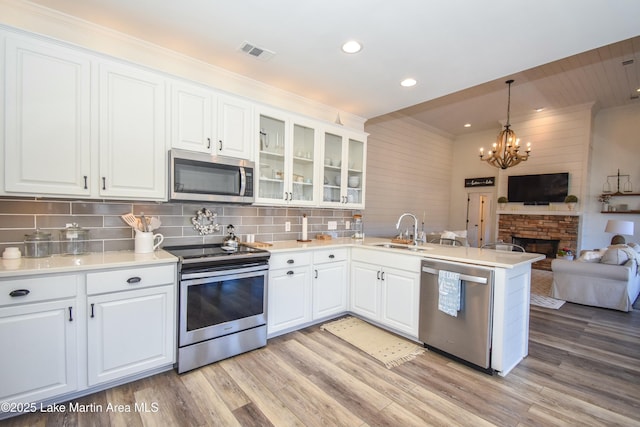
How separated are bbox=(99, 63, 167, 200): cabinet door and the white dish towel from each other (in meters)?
2.54

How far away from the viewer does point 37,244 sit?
2.08 m

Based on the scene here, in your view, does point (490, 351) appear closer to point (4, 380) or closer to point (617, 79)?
point (4, 380)

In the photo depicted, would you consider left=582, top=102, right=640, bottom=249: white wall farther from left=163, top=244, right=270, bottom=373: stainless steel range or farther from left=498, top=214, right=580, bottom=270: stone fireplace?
left=163, top=244, right=270, bottom=373: stainless steel range

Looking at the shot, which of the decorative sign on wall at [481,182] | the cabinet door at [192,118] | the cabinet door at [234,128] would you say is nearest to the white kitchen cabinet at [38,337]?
the cabinet door at [192,118]

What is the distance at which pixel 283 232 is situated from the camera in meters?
3.64

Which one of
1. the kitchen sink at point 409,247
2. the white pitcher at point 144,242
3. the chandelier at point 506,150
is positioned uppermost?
the chandelier at point 506,150

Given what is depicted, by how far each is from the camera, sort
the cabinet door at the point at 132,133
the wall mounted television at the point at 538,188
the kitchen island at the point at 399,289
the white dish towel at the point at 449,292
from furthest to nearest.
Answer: the wall mounted television at the point at 538,188 < the white dish towel at the point at 449,292 < the kitchen island at the point at 399,289 < the cabinet door at the point at 132,133

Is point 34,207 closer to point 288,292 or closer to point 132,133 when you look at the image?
point 132,133

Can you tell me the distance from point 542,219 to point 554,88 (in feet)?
10.1

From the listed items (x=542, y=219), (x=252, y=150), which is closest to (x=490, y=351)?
(x=252, y=150)

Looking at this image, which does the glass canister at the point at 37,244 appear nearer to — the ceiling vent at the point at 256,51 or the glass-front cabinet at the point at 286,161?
the glass-front cabinet at the point at 286,161

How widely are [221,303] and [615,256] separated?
205 inches

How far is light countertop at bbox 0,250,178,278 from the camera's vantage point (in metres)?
1.73

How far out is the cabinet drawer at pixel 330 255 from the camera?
3.19m
